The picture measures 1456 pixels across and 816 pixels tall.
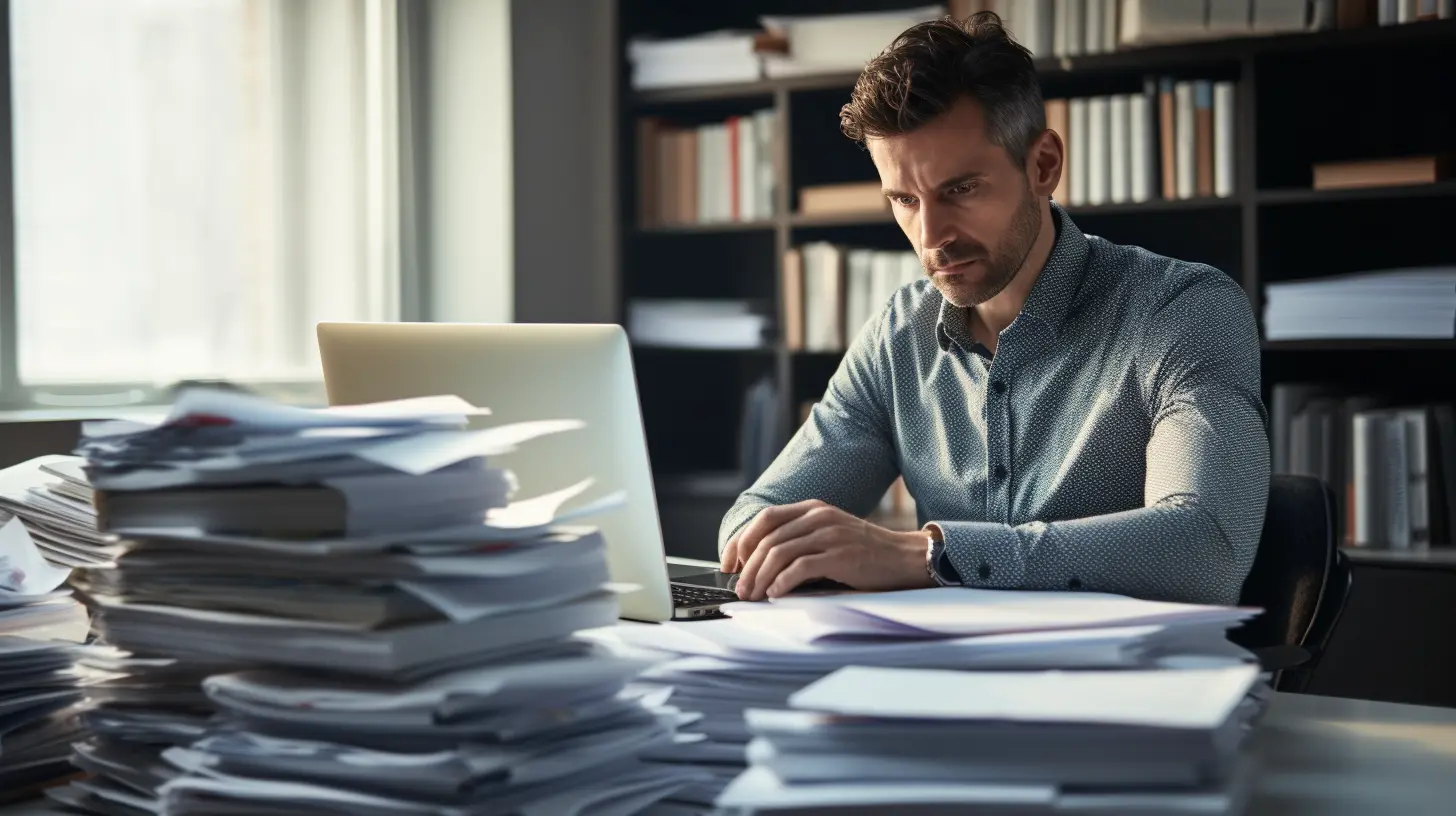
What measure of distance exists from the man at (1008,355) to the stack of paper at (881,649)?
0.62m

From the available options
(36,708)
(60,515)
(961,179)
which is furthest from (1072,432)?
(36,708)

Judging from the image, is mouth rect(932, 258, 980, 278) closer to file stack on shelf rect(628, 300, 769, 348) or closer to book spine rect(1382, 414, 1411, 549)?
book spine rect(1382, 414, 1411, 549)

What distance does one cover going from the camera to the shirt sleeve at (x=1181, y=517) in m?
1.42

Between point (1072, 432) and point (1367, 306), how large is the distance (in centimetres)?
126

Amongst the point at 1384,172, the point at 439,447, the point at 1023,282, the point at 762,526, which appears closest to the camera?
the point at 439,447

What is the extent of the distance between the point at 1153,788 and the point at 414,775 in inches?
14.1

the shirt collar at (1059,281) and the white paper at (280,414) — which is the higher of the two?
the shirt collar at (1059,281)

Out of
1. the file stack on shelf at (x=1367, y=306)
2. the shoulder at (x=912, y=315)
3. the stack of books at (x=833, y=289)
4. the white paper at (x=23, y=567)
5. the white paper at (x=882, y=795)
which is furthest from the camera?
the stack of books at (x=833, y=289)

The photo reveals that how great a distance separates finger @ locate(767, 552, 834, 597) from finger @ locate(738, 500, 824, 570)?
4cm

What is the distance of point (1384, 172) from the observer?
2.80 m

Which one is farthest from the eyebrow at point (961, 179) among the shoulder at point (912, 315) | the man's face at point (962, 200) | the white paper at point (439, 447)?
the white paper at point (439, 447)

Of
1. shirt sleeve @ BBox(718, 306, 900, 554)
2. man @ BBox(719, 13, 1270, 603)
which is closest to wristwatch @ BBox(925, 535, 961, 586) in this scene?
man @ BBox(719, 13, 1270, 603)

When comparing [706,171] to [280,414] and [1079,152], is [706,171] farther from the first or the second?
[280,414]

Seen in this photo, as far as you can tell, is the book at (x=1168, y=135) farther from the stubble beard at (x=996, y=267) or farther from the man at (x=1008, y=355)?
the stubble beard at (x=996, y=267)
